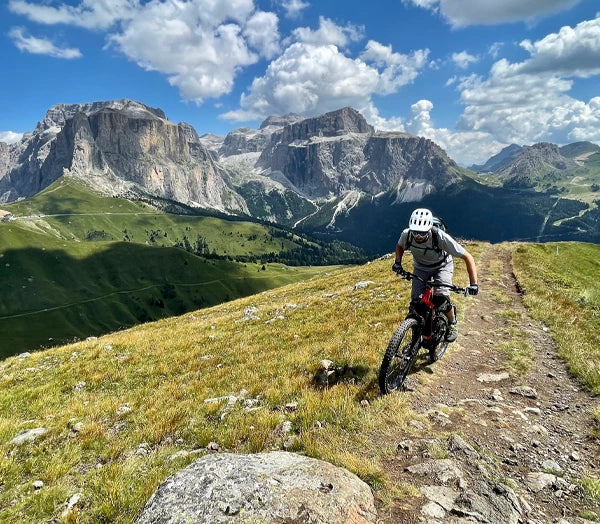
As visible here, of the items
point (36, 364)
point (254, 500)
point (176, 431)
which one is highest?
point (254, 500)

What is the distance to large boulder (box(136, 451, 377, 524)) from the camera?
5.02 m

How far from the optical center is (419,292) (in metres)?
11.7

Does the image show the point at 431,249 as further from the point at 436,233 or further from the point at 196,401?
the point at 196,401

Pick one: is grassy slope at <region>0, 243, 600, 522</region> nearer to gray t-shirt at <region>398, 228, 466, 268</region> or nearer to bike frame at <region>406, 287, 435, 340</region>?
bike frame at <region>406, 287, 435, 340</region>

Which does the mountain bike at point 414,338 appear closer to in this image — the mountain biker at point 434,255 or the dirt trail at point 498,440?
the mountain biker at point 434,255

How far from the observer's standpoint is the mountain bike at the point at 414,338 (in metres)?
9.75

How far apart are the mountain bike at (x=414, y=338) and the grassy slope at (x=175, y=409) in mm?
762

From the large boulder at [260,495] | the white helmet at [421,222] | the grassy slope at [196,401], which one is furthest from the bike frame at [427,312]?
the large boulder at [260,495]

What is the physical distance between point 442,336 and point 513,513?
6.84m

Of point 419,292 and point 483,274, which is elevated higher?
point 419,292

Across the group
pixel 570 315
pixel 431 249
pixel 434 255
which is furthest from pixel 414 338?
pixel 570 315

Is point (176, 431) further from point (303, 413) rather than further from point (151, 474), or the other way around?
point (303, 413)

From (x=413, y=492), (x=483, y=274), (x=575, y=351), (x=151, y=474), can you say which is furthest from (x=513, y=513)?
(x=483, y=274)

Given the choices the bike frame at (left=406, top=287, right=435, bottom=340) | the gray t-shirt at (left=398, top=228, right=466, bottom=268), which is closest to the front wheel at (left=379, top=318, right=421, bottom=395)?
the bike frame at (left=406, top=287, right=435, bottom=340)
